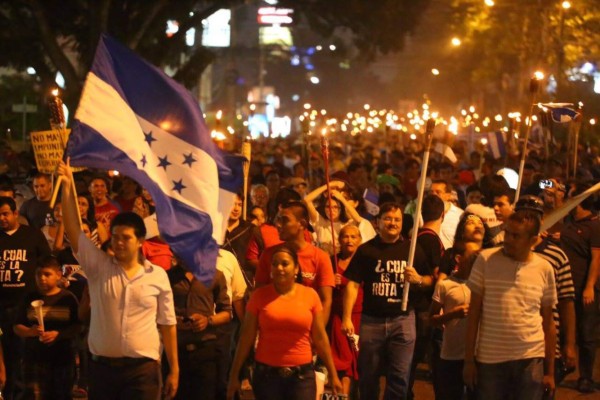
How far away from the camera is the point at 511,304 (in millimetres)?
7625

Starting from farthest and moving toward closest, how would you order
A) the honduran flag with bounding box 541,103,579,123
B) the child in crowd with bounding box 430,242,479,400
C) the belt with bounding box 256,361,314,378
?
the honduran flag with bounding box 541,103,579,123, the child in crowd with bounding box 430,242,479,400, the belt with bounding box 256,361,314,378

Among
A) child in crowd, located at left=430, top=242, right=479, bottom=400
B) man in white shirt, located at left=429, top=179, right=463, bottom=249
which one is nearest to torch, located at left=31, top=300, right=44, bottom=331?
child in crowd, located at left=430, top=242, right=479, bottom=400

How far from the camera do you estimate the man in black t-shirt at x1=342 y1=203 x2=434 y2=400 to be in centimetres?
916

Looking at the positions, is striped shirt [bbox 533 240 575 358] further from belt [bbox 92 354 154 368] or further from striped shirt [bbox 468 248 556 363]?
belt [bbox 92 354 154 368]

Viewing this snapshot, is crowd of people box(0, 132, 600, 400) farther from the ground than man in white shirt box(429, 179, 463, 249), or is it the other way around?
man in white shirt box(429, 179, 463, 249)

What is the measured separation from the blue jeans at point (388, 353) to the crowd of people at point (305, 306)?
11mm

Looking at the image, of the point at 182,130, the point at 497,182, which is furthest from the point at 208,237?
the point at 497,182

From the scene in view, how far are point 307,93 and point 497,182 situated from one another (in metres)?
108

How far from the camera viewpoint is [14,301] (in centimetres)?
986

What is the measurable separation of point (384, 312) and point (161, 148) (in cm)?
231

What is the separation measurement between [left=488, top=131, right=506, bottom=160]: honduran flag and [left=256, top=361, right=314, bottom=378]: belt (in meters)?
15.8

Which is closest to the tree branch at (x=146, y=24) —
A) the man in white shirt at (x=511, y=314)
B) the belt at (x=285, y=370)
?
the belt at (x=285, y=370)

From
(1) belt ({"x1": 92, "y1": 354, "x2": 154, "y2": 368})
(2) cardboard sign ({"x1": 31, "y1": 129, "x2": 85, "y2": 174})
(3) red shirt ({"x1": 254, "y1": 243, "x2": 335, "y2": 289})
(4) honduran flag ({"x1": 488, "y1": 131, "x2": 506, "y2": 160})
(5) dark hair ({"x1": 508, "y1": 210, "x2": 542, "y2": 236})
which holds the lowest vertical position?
(1) belt ({"x1": 92, "y1": 354, "x2": 154, "y2": 368})

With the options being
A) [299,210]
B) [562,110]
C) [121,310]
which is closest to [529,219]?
[299,210]
